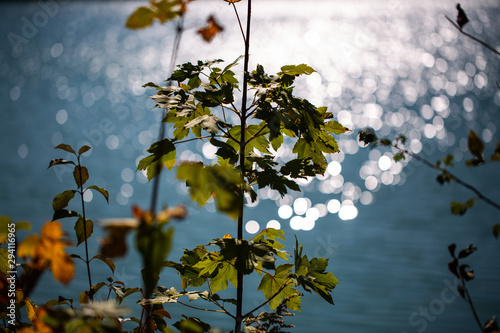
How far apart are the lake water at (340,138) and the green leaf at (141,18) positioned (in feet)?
0.74

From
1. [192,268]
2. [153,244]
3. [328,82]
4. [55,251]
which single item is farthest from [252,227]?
[328,82]

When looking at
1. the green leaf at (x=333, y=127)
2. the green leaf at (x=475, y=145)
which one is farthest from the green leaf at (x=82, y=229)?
the green leaf at (x=475, y=145)

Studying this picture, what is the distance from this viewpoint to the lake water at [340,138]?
3.66 meters

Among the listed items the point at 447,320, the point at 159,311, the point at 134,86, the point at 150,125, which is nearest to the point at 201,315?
the point at 447,320

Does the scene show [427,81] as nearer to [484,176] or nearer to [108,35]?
[484,176]

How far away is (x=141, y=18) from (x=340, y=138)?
8746mm

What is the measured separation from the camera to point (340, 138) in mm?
9070

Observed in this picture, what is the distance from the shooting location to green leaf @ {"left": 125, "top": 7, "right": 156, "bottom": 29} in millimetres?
532

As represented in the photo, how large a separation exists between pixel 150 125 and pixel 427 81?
743 cm

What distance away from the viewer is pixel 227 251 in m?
0.77

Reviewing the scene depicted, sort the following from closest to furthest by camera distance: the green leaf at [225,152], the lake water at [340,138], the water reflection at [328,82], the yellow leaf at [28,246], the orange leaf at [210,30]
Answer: the yellow leaf at [28,246] → the green leaf at [225,152] → the orange leaf at [210,30] → the lake water at [340,138] → the water reflection at [328,82]

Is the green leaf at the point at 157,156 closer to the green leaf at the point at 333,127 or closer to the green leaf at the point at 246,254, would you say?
the green leaf at the point at 246,254

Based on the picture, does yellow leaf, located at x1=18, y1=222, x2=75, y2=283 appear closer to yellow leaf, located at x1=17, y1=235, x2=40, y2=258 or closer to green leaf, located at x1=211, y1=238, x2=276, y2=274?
yellow leaf, located at x1=17, y1=235, x2=40, y2=258

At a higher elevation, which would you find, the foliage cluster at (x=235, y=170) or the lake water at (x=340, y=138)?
the lake water at (x=340, y=138)
